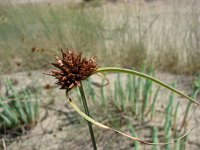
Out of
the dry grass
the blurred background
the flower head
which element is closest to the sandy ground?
the blurred background

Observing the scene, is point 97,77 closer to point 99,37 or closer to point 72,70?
point 99,37

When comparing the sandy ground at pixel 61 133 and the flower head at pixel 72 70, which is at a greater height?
the flower head at pixel 72 70

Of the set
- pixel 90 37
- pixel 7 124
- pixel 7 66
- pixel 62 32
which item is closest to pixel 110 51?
pixel 90 37

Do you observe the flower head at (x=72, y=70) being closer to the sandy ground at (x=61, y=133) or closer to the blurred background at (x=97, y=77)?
the blurred background at (x=97, y=77)

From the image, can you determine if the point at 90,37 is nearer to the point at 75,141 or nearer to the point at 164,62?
the point at 164,62

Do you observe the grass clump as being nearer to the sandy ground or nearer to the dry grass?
the sandy ground

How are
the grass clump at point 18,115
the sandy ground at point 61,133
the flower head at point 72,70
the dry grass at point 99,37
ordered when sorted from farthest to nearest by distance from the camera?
the dry grass at point 99,37 < the grass clump at point 18,115 < the sandy ground at point 61,133 < the flower head at point 72,70

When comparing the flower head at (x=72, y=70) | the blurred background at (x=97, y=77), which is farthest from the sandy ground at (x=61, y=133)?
the flower head at (x=72, y=70)
